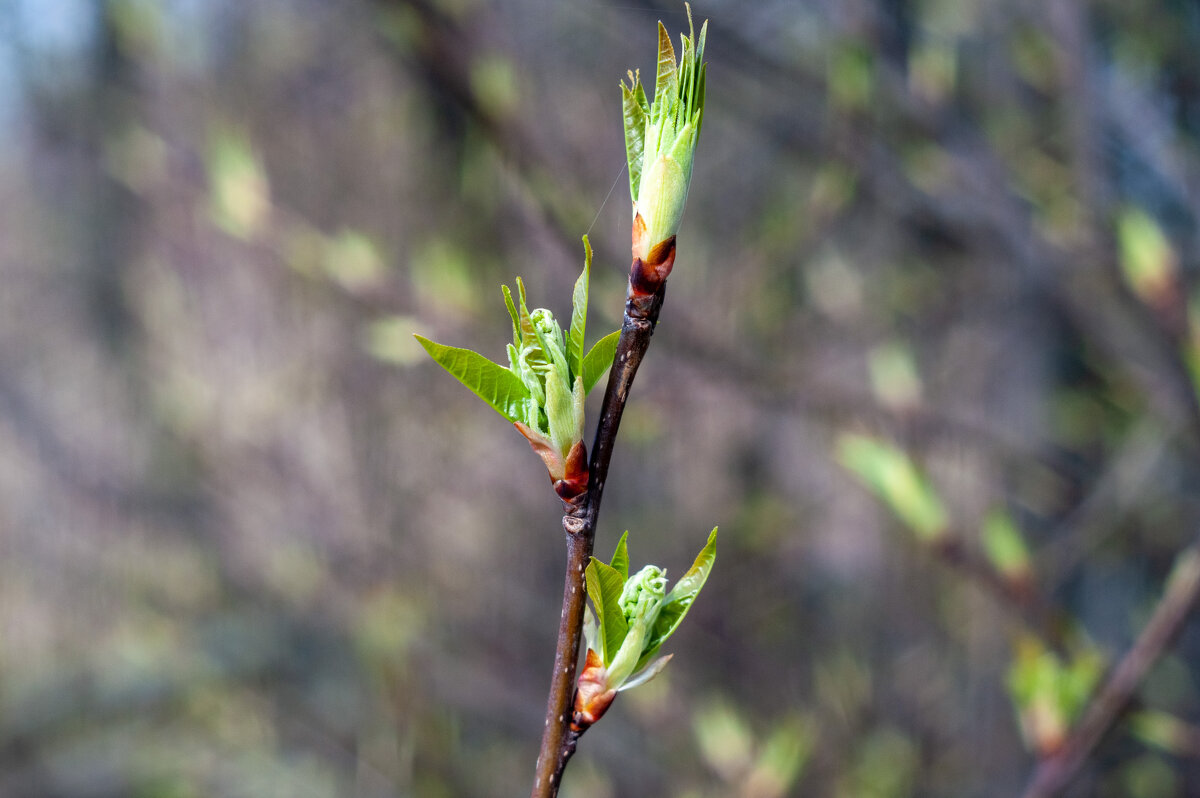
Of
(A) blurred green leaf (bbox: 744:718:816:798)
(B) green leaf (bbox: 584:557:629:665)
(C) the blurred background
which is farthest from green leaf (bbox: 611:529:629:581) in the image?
(A) blurred green leaf (bbox: 744:718:816:798)

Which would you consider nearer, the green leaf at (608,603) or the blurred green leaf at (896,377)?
the green leaf at (608,603)

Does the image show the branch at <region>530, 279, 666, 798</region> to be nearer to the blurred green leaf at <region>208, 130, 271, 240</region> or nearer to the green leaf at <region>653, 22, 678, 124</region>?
the green leaf at <region>653, 22, 678, 124</region>

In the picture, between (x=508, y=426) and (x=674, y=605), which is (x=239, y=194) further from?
(x=674, y=605)

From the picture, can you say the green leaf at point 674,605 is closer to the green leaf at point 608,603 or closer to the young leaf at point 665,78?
the green leaf at point 608,603

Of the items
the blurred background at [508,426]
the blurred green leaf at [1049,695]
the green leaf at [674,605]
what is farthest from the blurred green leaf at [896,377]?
the green leaf at [674,605]

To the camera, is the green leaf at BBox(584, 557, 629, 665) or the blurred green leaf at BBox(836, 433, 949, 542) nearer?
the green leaf at BBox(584, 557, 629, 665)

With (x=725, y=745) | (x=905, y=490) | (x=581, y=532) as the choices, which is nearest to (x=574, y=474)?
(x=581, y=532)
